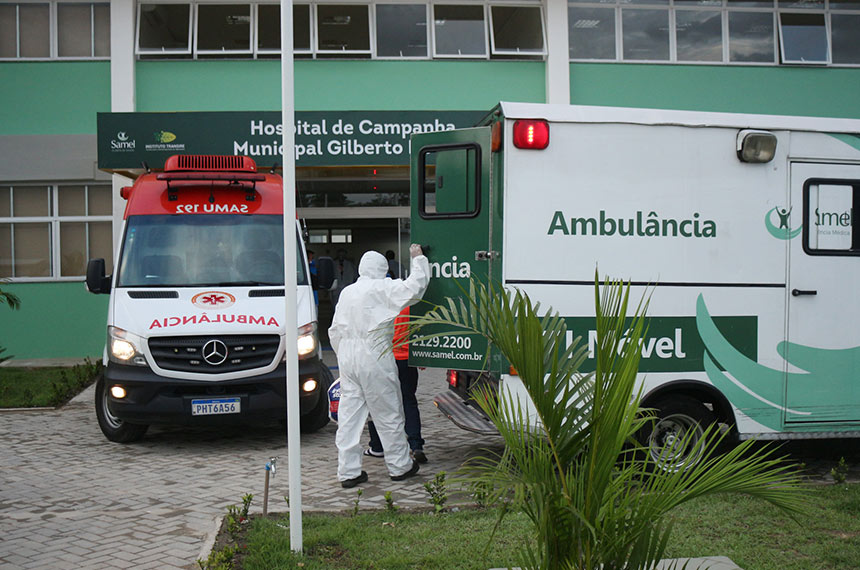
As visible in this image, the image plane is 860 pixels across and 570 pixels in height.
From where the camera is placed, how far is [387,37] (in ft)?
52.7

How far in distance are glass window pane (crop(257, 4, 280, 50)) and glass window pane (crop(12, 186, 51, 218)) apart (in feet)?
16.1

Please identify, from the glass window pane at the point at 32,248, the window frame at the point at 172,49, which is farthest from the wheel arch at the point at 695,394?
the glass window pane at the point at 32,248

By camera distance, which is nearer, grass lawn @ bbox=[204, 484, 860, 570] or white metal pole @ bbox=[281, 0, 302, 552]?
white metal pole @ bbox=[281, 0, 302, 552]

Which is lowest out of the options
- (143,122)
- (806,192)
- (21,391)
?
(21,391)

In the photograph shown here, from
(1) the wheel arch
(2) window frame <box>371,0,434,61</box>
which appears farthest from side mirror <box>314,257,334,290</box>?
(2) window frame <box>371,0,434,61</box>

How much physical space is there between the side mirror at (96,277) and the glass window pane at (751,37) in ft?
41.9

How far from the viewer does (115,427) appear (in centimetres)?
864

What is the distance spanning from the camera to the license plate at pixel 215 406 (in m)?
7.98

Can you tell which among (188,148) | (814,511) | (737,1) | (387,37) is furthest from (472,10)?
(814,511)

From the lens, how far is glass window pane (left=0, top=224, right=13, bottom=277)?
16.0 metres

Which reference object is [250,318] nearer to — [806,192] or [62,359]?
[806,192]

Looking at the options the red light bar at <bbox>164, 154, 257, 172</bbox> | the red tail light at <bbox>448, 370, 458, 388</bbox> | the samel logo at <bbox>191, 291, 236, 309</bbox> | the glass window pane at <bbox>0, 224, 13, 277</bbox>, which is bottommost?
the red tail light at <bbox>448, 370, 458, 388</bbox>

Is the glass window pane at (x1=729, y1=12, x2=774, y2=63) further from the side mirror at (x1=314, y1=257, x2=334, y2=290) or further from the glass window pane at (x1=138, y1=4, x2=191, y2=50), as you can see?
the side mirror at (x1=314, y1=257, x2=334, y2=290)

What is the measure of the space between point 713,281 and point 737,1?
12.2 metres
